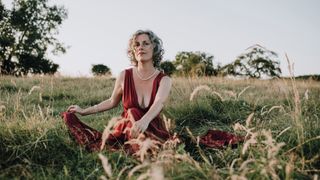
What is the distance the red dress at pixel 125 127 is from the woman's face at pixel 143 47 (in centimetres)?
31

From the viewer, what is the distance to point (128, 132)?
450 centimetres

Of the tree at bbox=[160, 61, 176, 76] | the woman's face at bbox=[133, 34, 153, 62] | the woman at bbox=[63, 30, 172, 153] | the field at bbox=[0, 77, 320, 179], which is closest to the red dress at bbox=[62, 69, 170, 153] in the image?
the woman at bbox=[63, 30, 172, 153]

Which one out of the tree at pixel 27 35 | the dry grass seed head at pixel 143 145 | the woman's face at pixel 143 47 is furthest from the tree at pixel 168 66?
the dry grass seed head at pixel 143 145

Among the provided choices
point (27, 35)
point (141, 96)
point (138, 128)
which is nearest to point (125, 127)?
point (141, 96)

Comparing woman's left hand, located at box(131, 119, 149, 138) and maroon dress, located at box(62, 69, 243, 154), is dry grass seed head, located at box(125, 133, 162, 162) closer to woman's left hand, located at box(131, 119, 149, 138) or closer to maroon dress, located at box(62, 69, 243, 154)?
woman's left hand, located at box(131, 119, 149, 138)

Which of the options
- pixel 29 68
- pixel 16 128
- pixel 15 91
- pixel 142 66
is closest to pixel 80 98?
pixel 15 91

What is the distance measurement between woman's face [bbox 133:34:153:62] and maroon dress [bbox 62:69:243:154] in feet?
1.02

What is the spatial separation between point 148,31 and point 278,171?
2.95 meters

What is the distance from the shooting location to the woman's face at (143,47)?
5.23 meters

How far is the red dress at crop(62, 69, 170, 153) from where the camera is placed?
14.4ft

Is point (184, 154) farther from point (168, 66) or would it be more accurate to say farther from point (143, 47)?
point (168, 66)

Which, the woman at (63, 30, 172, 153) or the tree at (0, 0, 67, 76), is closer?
the woman at (63, 30, 172, 153)

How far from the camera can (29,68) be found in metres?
34.4

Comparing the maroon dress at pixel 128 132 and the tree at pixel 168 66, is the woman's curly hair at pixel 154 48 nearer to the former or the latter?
the maroon dress at pixel 128 132
